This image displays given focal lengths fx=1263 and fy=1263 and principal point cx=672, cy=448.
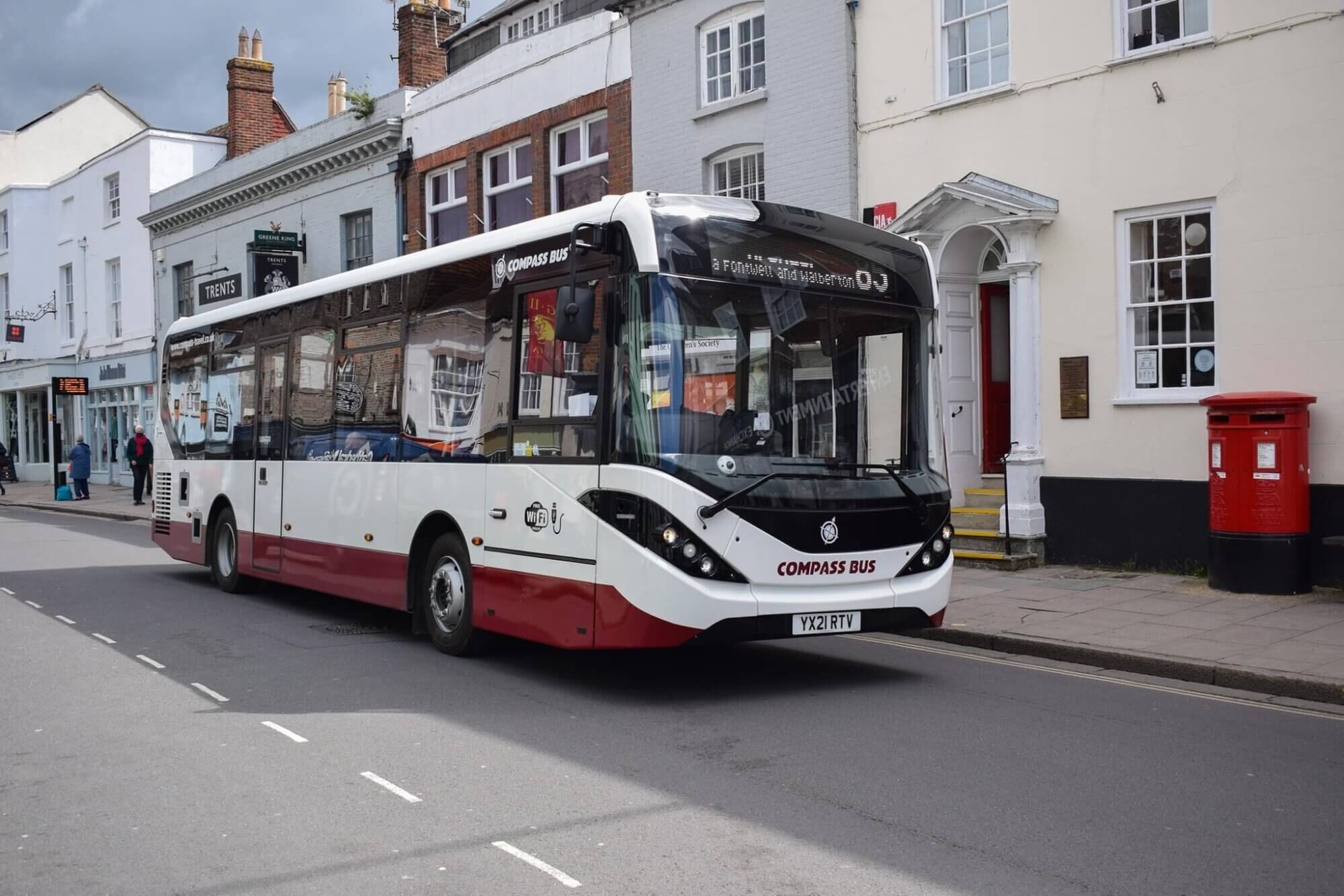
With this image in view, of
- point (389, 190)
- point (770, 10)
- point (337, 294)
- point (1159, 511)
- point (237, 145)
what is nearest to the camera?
point (337, 294)

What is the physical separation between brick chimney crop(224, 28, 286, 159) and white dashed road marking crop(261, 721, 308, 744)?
29.7 meters

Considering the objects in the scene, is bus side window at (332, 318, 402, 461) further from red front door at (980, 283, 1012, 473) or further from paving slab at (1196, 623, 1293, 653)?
red front door at (980, 283, 1012, 473)

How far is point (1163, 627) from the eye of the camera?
9.59 m

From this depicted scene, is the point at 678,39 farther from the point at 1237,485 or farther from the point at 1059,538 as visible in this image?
the point at 1237,485

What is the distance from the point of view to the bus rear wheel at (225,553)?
1280cm

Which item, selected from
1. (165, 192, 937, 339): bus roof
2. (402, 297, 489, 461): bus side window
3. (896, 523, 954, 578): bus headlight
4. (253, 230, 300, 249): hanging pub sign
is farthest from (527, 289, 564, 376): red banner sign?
(253, 230, 300, 249): hanging pub sign

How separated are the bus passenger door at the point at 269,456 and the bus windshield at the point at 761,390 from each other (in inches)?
215

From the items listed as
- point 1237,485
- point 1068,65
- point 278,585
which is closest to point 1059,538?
point 1237,485

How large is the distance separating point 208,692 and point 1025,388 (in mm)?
9236

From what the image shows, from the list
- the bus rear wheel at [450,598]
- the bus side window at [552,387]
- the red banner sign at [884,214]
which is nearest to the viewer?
the bus side window at [552,387]

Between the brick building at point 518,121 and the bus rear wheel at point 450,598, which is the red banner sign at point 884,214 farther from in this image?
the bus rear wheel at point 450,598

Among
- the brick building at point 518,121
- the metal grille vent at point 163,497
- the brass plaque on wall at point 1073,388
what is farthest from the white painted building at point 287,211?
the brass plaque on wall at point 1073,388

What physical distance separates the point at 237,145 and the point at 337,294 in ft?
85.3

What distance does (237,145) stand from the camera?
34.2 metres
